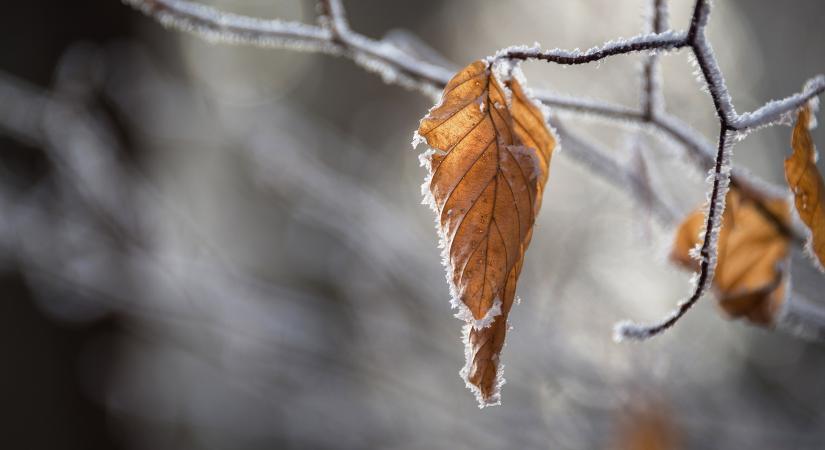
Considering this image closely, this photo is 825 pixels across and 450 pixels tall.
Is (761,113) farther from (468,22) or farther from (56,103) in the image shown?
(468,22)

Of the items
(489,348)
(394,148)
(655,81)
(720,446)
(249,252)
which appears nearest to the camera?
(489,348)

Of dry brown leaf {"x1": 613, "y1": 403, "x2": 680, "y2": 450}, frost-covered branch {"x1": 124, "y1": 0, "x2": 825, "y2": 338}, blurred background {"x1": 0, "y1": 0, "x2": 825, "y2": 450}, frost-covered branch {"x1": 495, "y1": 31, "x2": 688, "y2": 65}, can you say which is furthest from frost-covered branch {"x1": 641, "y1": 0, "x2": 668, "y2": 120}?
dry brown leaf {"x1": 613, "y1": 403, "x2": 680, "y2": 450}

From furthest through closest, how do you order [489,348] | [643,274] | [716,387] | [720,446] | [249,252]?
[249,252], [716,387], [643,274], [720,446], [489,348]

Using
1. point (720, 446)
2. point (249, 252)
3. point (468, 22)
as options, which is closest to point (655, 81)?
point (720, 446)

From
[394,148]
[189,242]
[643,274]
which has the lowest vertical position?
→ [643,274]

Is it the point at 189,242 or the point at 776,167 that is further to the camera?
the point at 776,167

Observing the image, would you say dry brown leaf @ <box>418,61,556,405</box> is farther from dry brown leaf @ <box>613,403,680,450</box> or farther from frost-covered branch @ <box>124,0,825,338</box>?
dry brown leaf @ <box>613,403,680,450</box>

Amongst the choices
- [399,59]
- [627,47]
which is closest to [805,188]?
[627,47]

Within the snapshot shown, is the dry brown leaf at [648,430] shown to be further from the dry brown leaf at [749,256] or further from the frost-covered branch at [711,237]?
the frost-covered branch at [711,237]

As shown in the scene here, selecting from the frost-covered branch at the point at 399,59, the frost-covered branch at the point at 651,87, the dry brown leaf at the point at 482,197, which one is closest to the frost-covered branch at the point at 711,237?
the frost-covered branch at the point at 399,59
